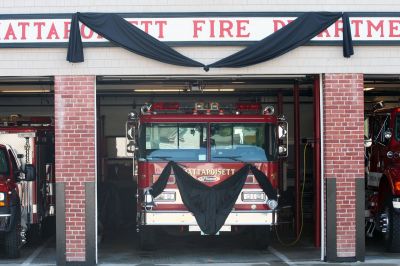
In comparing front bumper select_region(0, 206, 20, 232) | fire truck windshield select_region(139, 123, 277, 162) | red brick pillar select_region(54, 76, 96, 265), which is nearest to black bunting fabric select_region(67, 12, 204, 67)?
red brick pillar select_region(54, 76, 96, 265)

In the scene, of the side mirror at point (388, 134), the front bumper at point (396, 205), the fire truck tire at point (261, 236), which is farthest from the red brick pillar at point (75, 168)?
the side mirror at point (388, 134)

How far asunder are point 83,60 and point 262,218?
416 cm

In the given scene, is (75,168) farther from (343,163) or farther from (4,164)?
(343,163)

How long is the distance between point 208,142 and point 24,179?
346 cm

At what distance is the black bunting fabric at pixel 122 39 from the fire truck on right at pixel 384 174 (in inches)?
163

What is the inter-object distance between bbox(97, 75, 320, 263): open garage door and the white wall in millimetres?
480

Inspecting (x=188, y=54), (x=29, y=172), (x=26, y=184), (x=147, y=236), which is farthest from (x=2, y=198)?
(x=188, y=54)

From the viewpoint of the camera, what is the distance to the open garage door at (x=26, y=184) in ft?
40.3

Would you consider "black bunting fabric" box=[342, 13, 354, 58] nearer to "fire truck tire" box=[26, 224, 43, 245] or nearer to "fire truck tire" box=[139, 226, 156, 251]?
"fire truck tire" box=[139, 226, 156, 251]

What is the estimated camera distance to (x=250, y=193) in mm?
12391

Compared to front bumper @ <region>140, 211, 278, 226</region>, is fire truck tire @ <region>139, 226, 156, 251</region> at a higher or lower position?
lower

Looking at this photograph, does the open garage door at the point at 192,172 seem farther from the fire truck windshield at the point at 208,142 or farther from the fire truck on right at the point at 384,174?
the fire truck on right at the point at 384,174

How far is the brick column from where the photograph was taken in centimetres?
1184

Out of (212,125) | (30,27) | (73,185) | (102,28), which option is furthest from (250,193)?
(30,27)
